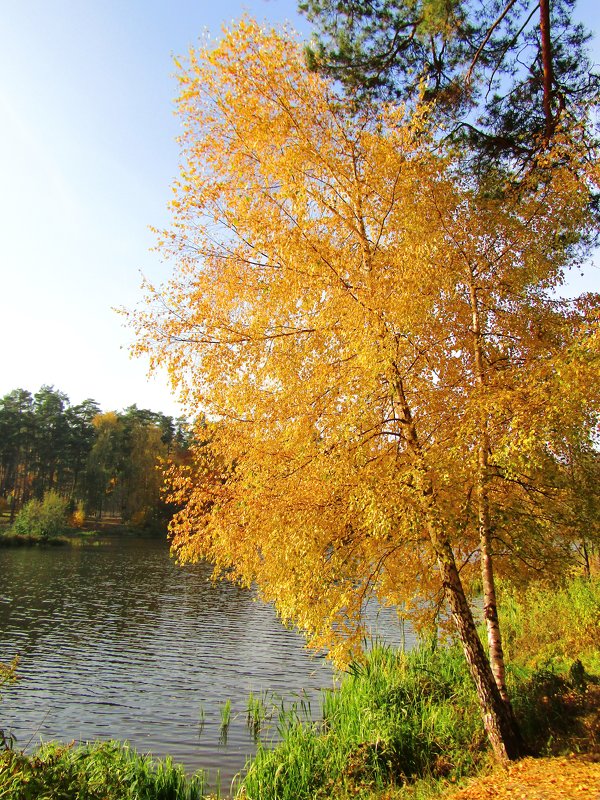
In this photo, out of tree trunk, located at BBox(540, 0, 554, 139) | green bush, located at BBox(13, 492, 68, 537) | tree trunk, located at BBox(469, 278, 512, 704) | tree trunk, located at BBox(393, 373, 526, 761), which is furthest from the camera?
green bush, located at BBox(13, 492, 68, 537)

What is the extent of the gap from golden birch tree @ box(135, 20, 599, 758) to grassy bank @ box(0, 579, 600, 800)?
921 mm

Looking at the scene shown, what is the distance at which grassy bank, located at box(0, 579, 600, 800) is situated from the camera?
6914 millimetres

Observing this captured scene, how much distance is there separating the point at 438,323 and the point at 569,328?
1.86m

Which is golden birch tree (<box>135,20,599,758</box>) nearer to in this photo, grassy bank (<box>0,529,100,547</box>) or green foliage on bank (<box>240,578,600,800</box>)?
green foliage on bank (<box>240,578,600,800</box>)

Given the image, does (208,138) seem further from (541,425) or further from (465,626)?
(465,626)

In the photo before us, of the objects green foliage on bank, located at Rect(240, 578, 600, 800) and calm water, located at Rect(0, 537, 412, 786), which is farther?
calm water, located at Rect(0, 537, 412, 786)

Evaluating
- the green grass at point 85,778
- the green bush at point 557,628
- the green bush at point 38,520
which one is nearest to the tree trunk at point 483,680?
the green bush at point 557,628

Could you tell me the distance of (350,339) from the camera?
25.2 ft

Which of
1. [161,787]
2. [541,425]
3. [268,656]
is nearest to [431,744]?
[161,787]

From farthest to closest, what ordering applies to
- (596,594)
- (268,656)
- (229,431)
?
(268,656)
(596,594)
(229,431)

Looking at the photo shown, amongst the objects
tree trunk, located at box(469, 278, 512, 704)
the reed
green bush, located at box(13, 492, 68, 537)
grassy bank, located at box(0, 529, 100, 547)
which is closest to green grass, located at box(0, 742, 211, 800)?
the reed

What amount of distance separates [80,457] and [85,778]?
70.6 metres

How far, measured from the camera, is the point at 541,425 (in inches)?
260

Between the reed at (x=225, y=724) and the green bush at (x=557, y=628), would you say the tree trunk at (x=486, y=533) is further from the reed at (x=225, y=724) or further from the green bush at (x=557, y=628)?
the reed at (x=225, y=724)
